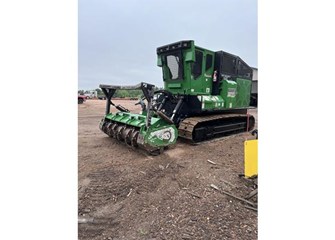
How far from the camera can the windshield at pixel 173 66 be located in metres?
5.06

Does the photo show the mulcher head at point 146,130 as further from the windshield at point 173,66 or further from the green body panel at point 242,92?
the green body panel at point 242,92

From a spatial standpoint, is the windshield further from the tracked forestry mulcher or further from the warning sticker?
the warning sticker

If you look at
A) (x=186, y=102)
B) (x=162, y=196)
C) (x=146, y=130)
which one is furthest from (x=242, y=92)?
(x=162, y=196)

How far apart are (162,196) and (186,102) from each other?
314cm

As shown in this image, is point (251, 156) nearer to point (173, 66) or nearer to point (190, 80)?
point (190, 80)

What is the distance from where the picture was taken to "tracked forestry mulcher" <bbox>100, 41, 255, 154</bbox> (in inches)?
163

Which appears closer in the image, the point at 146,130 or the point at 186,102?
the point at 146,130

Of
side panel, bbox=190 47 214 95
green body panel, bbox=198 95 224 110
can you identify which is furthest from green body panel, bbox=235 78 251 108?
side panel, bbox=190 47 214 95

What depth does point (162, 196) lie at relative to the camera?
2.52 meters

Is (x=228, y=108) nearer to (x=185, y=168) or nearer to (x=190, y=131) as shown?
(x=190, y=131)

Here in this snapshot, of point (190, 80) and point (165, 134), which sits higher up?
point (190, 80)

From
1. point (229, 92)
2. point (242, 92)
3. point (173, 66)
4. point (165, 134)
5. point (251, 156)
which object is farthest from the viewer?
point (242, 92)
